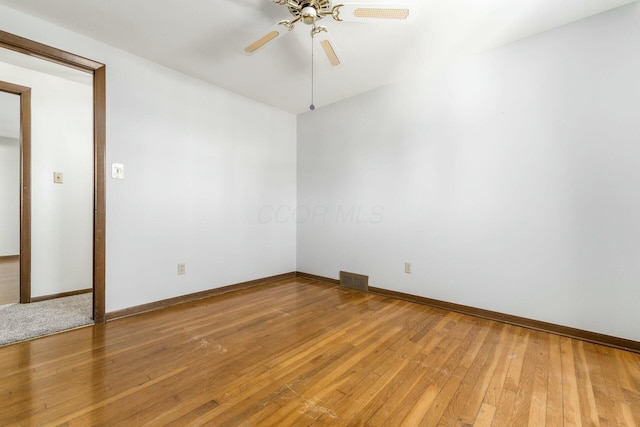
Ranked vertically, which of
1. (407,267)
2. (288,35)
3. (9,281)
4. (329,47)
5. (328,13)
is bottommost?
(9,281)

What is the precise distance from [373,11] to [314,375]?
2.16 metres

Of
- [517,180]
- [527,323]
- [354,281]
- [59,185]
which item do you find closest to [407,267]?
[354,281]

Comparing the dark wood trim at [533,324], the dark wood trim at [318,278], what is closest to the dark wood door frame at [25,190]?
the dark wood trim at [318,278]

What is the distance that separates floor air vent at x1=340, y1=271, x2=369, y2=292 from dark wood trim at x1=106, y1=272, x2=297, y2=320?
90cm

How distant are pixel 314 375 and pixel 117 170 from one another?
94.5 inches

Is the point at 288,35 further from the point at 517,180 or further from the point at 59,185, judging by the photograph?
the point at 59,185

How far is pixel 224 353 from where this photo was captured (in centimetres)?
180

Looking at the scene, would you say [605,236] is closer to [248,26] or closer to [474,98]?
[474,98]

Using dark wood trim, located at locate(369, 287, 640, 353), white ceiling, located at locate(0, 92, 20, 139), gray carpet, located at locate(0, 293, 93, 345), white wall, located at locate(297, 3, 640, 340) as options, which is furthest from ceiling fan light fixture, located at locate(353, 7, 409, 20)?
white ceiling, located at locate(0, 92, 20, 139)

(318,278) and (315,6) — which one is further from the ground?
(315,6)

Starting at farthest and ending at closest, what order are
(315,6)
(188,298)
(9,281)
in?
(9,281) < (188,298) < (315,6)

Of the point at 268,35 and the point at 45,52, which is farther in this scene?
the point at 45,52

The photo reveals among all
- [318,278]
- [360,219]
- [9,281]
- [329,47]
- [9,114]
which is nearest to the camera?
[329,47]

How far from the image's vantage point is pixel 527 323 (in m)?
2.23
